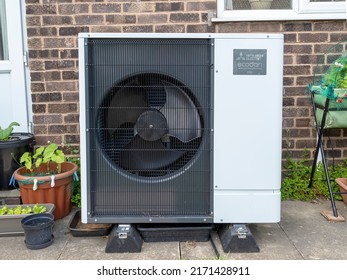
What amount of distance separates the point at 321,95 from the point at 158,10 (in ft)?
4.57

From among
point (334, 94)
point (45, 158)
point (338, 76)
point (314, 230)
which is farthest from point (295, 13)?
point (45, 158)

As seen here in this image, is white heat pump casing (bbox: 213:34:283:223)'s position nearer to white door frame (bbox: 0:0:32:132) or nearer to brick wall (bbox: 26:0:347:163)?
brick wall (bbox: 26:0:347:163)

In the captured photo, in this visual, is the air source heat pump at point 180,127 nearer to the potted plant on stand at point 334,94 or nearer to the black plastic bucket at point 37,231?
the black plastic bucket at point 37,231

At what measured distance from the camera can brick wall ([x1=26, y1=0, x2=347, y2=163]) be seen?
3.23 meters

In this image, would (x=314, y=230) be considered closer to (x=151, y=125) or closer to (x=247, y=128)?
(x=247, y=128)

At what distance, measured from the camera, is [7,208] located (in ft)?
8.91

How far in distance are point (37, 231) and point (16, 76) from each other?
150 centimetres

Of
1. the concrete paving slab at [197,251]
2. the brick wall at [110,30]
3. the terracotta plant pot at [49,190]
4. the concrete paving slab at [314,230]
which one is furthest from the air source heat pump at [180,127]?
the brick wall at [110,30]

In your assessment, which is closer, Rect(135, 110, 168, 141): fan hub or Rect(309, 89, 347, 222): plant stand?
Rect(135, 110, 168, 141): fan hub

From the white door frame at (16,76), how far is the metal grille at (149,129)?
133cm

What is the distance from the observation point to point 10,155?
10.1 feet

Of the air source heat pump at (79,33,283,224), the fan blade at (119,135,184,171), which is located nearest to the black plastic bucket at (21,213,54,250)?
the air source heat pump at (79,33,283,224)

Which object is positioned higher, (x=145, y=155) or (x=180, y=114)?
(x=180, y=114)

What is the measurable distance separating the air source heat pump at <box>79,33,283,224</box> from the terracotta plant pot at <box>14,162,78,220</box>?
569mm
